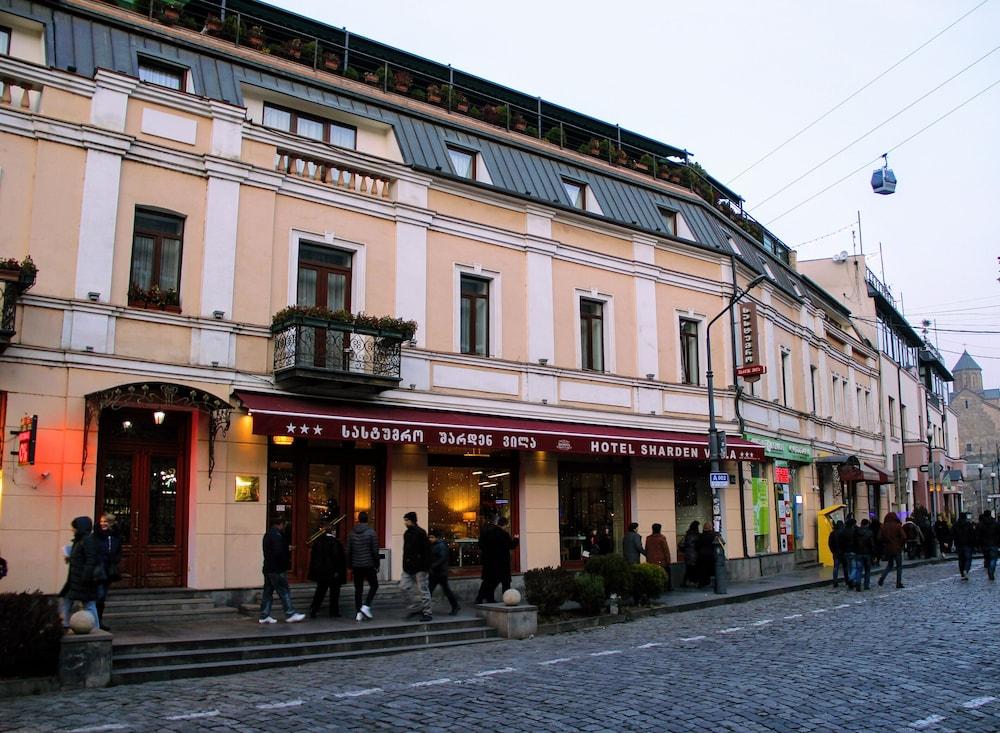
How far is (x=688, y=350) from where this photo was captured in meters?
25.2

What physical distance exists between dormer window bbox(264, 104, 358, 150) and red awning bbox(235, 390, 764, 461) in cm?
565

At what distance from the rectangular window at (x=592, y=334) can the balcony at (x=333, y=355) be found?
6445mm

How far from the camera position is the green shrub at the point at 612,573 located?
17062 millimetres

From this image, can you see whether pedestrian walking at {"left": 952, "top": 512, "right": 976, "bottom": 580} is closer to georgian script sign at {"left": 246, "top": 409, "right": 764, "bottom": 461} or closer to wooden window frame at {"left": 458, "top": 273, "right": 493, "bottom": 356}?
georgian script sign at {"left": 246, "top": 409, "right": 764, "bottom": 461}

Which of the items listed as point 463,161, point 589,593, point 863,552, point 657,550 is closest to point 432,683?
point 589,593

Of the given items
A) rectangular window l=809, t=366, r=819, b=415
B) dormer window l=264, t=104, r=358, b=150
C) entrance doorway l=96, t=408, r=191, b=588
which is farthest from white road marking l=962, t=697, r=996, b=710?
rectangular window l=809, t=366, r=819, b=415

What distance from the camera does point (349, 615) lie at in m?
15.7

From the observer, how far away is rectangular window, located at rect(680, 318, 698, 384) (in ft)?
82.2

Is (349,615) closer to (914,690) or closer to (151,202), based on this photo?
(151,202)

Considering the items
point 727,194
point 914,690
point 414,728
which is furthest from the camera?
point 727,194

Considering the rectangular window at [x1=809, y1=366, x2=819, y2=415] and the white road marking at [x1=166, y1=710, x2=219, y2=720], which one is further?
the rectangular window at [x1=809, y1=366, x2=819, y2=415]

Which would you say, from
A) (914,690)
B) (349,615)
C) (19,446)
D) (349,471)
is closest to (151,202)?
(19,446)

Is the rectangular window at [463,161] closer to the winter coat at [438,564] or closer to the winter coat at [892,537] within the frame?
the winter coat at [438,564]

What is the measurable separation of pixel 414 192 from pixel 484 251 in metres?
2.22
